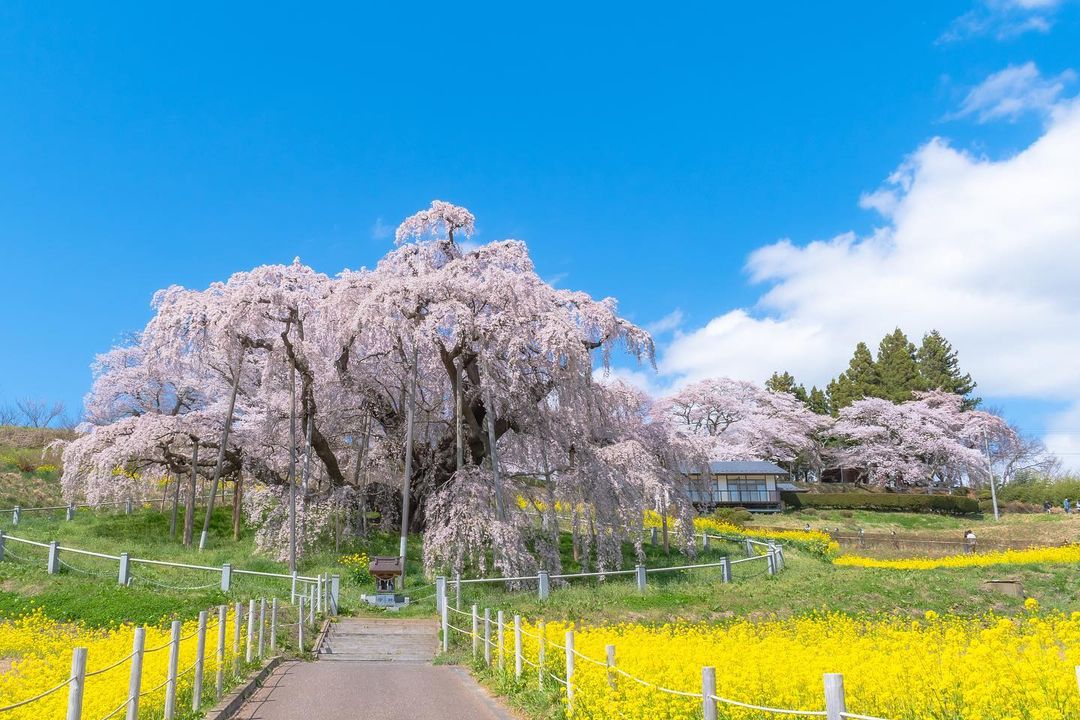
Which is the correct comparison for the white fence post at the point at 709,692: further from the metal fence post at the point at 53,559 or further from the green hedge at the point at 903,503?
the green hedge at the point at 903,503

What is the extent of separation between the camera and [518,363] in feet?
80.0

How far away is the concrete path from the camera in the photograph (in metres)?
9.65

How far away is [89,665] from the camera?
34.2ft

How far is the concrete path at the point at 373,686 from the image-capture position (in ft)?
31.7

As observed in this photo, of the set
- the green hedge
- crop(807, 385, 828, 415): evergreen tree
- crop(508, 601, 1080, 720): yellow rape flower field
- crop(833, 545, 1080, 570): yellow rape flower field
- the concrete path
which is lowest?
the concrete path

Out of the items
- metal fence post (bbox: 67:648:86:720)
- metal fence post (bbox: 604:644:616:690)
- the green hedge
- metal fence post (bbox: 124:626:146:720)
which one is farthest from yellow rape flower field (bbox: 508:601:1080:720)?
the green hedge

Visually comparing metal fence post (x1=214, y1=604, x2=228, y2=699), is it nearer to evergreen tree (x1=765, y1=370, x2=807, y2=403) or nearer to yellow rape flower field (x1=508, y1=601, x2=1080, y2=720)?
yellow rape flower field (x1=508, y1=601, x2=1080, y2=720)

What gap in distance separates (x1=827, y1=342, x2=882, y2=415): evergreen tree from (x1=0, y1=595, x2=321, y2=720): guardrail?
211 feet

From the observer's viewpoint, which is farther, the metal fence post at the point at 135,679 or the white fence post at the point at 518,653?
the white fence post at the point at 518,653

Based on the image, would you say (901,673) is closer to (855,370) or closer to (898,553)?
(898,553)

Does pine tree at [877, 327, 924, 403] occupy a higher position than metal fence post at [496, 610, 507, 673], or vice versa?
pine tree at [877, 327, 924, 403]

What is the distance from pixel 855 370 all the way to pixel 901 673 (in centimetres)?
7223

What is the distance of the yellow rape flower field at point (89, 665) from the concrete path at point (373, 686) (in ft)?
3.38

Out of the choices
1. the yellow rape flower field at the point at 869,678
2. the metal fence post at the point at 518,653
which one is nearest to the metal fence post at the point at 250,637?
the metal fence post at the point at 518,653
